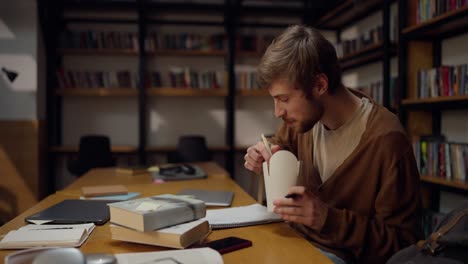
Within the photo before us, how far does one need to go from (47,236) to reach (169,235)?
1.12ft

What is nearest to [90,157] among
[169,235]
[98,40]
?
[98,40]

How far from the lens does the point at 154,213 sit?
97 cm

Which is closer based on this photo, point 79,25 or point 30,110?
point 30,110

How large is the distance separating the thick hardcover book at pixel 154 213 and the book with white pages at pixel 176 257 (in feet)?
0.25

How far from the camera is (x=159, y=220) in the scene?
99 centimetres

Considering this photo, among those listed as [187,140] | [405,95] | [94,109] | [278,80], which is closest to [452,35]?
[405,95]

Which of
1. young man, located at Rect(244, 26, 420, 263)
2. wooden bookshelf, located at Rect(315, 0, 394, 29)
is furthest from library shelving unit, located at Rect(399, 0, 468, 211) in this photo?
young man, located at Rect(244, 26, 420, 263)

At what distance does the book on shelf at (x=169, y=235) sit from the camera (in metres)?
0.96

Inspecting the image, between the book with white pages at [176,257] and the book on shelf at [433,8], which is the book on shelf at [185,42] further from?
the book with white pages at [176,257]

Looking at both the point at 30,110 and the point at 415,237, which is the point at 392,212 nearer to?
the point at 415,237

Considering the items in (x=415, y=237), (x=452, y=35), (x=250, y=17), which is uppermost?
(x=250, y=17)

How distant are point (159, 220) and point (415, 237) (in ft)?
2.38

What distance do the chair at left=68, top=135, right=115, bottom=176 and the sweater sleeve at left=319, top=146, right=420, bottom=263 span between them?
3.44m

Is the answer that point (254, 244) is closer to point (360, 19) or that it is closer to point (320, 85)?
point (320, 85)
